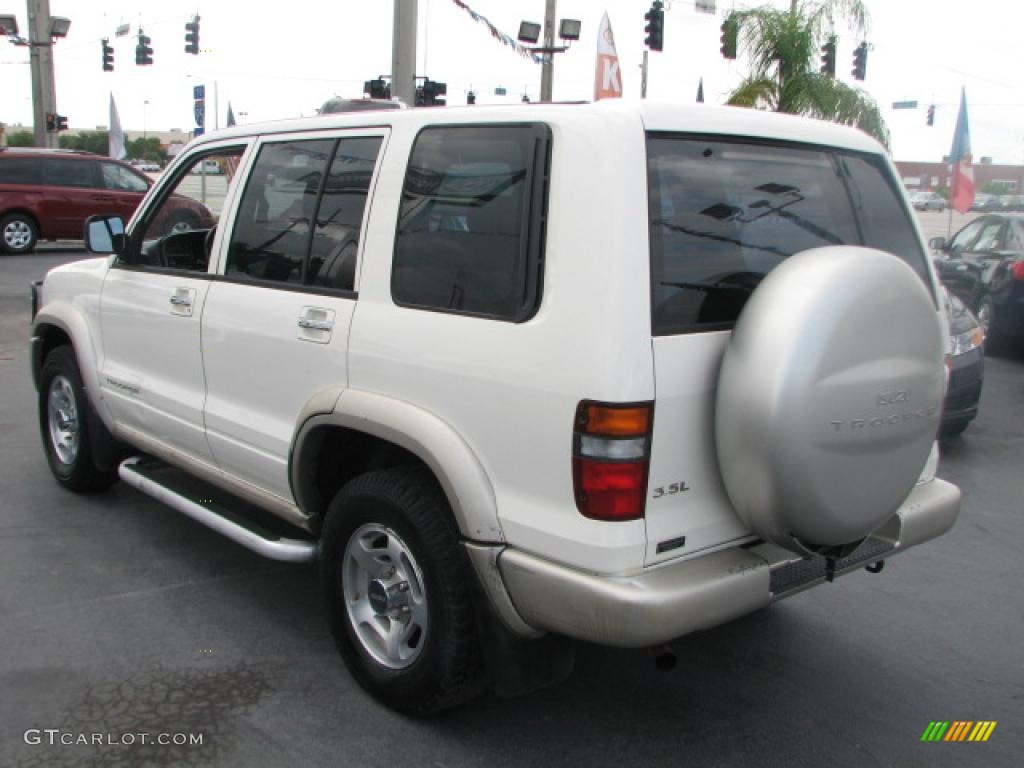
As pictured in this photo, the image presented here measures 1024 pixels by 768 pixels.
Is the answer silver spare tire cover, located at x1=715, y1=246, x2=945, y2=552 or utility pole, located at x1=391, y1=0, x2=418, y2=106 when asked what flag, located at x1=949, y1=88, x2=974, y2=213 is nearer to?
utility pole, located at x1=391, y1=0, x2=418, y2=106

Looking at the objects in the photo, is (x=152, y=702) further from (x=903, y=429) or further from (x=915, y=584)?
(x=915, y=584)

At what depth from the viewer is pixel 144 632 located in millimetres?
3816

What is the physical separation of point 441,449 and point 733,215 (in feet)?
3.65

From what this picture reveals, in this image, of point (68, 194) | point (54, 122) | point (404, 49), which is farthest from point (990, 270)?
point (54, 122)

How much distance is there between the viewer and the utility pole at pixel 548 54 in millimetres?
20859

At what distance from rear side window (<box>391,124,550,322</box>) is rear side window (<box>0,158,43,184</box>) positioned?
17316 mm

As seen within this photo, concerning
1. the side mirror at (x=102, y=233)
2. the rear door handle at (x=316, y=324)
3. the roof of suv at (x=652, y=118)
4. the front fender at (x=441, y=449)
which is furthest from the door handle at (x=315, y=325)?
the side mirror at (x=102, y=233)

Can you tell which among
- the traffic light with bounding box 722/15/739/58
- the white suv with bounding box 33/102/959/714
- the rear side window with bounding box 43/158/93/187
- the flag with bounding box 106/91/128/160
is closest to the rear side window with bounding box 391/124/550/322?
the white suv with bounding box 33/102/959/714

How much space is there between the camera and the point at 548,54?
20.7 m

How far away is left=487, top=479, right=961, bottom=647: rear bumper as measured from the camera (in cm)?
254

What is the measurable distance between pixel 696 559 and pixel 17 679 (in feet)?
7.95

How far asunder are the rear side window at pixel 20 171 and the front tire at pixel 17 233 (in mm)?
637

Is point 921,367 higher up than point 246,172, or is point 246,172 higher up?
point 246,172

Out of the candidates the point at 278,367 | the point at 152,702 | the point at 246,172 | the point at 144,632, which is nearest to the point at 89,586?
the point at 144,632
